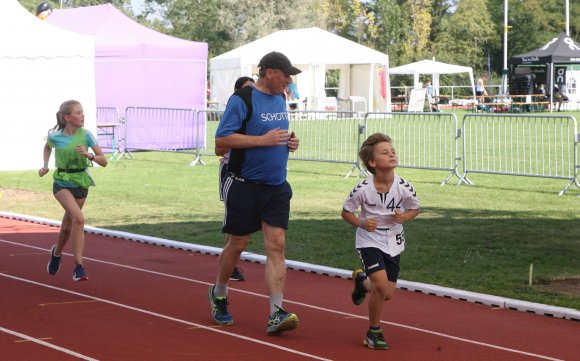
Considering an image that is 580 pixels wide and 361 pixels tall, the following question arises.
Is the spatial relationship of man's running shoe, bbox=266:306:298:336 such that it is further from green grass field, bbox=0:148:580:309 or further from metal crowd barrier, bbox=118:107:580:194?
metal crowd barrier, bbox=118:107:580:194

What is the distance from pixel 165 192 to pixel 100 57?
10.8 metres

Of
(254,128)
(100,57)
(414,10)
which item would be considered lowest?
(254,128)

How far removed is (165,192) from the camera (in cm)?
1964

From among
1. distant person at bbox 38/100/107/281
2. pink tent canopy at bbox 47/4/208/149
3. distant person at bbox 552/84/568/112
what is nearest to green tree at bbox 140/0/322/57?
distant person at bbox 552/84/568/112

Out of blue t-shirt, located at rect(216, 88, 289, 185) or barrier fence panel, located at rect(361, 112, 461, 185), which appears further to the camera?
barrier fence panel, located at rect(361, 112, 461, 185)

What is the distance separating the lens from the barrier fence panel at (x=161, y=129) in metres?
29.7

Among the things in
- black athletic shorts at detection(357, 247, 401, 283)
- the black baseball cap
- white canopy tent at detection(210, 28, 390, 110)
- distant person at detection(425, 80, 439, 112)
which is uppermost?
white canopy tent at detection(210, 28, 390, 110)

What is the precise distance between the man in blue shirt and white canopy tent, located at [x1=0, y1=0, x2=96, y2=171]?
16.9 meters

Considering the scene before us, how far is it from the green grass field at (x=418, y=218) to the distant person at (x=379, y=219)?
2.33 meters

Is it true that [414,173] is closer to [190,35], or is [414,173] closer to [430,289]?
[430,289]

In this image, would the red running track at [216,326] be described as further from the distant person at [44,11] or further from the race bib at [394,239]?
the distant person at [44,11]

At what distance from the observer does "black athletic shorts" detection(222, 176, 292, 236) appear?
813cm

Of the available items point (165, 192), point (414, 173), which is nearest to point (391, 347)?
point (165, 192)

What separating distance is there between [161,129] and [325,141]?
440 cm
